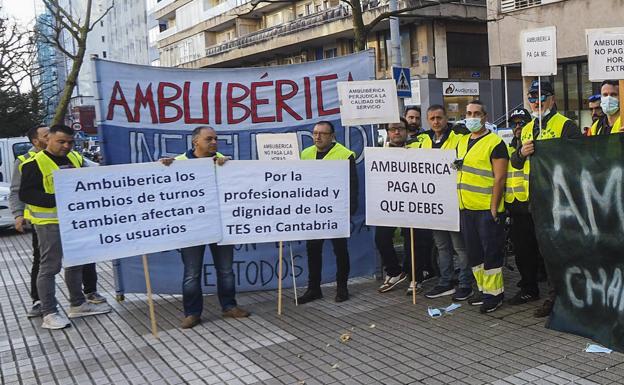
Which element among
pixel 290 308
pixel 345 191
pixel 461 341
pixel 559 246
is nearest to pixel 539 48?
pixel 559 246

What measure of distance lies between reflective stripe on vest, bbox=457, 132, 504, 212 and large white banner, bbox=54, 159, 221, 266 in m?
2.42

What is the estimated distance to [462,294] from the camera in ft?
21.4

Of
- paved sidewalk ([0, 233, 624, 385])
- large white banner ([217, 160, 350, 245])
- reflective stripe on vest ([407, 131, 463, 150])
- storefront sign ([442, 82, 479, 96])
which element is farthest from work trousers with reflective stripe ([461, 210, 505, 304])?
storefront sign ([442, 82, 479, 96])

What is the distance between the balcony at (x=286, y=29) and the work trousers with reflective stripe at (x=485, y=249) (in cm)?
2722

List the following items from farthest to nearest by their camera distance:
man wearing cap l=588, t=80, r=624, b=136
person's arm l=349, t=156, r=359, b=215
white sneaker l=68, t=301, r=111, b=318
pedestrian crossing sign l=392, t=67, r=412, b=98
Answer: pedestrian crossing sign l=392, t=67, r=412, b=98
person's arm l=349, t=156, r=359, b=215
white sneaker l=68, t=301, r=111, b=318
man wearing cap l=588, t=80, r=624, b=136

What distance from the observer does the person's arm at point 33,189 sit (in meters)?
6.16

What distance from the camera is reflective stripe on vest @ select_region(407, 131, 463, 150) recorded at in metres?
6.44

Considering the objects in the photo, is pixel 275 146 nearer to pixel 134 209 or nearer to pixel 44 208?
pixel 134 209

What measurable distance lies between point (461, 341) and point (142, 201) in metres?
3.10

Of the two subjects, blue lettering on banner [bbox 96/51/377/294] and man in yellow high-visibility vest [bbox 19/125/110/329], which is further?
blue lettering on banner [bbox 96/51/377/294]

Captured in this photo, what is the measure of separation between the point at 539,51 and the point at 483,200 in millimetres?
1452

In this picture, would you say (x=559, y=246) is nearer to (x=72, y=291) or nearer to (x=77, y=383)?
(x=77, y=383)

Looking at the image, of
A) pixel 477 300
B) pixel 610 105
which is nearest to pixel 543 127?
pixel 610 105

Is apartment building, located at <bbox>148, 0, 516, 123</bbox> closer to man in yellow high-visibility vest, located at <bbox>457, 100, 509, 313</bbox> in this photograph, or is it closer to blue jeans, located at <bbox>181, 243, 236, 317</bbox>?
man in yellow high-visibility vest, located at <bbox>457, 100, 509, 313</bbox>
